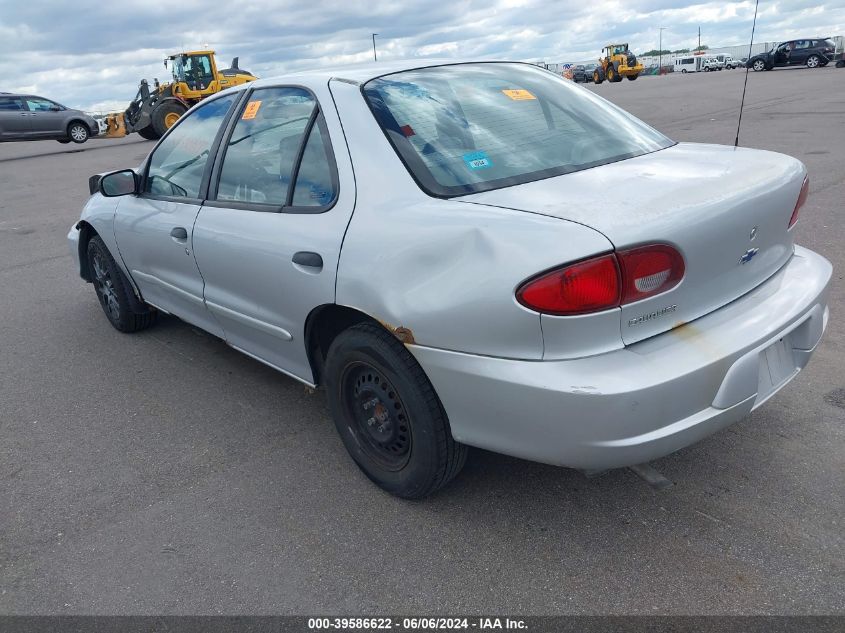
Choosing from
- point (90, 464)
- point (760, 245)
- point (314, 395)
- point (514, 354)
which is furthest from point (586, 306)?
point (90, 464)

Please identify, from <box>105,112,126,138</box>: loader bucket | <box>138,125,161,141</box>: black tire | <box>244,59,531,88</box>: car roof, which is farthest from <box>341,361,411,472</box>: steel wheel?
<box>105,112,126,138</box>: loader bucket

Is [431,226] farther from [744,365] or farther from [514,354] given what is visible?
[744,365]

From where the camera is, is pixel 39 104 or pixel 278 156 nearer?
pixel 278 156

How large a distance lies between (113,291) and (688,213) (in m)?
4.01

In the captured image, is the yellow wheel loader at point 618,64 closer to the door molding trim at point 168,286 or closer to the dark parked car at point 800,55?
the dark parked car at point 800,55

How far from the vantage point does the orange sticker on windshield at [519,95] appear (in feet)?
10.0

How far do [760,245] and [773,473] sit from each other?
0.95 metres

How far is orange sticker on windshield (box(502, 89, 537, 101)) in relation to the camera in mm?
3053

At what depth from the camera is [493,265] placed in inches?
84.4

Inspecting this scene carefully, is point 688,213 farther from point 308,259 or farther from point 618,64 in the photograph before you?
point 618,64

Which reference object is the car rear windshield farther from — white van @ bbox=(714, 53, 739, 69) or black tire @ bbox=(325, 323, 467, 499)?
white van @ bbox=(714, 53, 739, 69)

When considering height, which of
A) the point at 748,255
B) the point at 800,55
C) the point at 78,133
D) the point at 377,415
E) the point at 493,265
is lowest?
the point at 800,55

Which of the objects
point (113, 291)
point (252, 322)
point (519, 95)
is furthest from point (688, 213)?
point (113, 291)

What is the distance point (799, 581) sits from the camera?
87.8 inches
